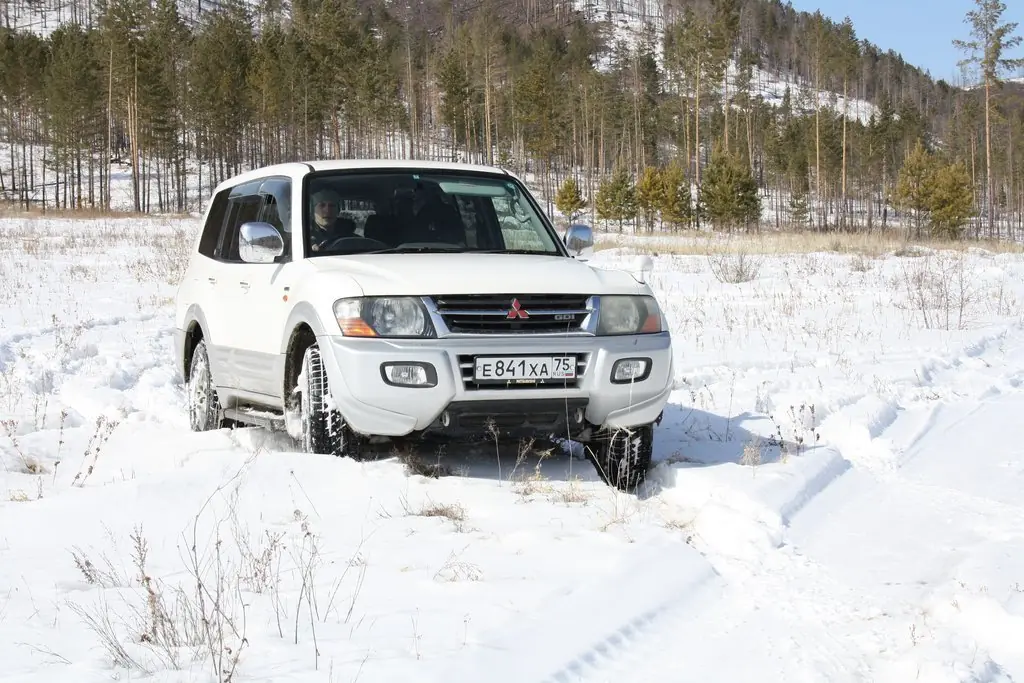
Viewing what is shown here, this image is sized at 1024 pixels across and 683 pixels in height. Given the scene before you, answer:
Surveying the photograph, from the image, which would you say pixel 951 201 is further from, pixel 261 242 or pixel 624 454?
pixel 261 242

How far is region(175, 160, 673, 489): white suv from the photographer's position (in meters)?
4.76

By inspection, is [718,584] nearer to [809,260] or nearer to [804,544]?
[804,544]

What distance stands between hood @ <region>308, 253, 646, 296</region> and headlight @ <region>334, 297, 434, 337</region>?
2.0 inches

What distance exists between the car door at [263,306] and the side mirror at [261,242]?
0.33 ft

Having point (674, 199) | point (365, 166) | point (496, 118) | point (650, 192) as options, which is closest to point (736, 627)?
point (365, 166)

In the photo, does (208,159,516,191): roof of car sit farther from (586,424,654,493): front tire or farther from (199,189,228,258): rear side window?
(586,424,654,493): front tire

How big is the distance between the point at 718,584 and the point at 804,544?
0.72m

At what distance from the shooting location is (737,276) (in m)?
19.2

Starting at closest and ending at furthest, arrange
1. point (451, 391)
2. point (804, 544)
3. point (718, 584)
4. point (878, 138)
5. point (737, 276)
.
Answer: point (718, 584) < point (804, 544) < point (451, 391) < point (737, 276) < point (878, 138)

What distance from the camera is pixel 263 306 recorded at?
5766 mm

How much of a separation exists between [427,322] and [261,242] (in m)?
1.36

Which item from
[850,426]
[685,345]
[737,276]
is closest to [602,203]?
[737,276]

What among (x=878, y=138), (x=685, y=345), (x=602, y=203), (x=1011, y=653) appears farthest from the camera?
(x=878, y=138)

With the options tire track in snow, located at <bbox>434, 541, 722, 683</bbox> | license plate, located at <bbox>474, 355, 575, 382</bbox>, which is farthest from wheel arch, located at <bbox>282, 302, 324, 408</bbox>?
tire track in snow, located at <bbox>434, 541, 722, 683</bbox>
